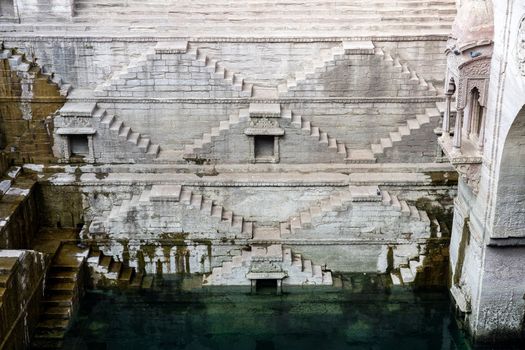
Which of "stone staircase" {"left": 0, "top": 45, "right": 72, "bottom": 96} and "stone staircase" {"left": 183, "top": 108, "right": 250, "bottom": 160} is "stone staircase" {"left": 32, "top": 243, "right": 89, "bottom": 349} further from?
"stone staircase" {"left": 0, "top": 45, "right": 72, "bottom": 96}

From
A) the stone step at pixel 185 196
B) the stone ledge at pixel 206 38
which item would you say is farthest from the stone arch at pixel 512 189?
the stone step at pixel 185 196

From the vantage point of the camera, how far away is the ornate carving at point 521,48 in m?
14.7

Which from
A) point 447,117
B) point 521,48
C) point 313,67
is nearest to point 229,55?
point 313,67

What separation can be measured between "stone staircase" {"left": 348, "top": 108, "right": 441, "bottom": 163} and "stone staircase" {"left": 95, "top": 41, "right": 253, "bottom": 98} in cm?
344

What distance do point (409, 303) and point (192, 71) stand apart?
829 centimetres

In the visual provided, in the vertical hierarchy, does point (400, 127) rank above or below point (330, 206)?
above

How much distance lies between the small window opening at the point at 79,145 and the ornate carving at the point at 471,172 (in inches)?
394

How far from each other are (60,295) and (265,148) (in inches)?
259

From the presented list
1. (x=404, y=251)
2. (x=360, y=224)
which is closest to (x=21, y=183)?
(x=360, y=224)

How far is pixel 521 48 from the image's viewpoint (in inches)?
584

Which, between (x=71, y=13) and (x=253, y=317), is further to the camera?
(x=71, y=13)

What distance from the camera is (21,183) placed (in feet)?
67.6

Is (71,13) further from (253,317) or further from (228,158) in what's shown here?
(253,317)

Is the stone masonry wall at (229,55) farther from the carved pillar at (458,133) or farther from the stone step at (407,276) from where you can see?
the stone step at (407,276)
